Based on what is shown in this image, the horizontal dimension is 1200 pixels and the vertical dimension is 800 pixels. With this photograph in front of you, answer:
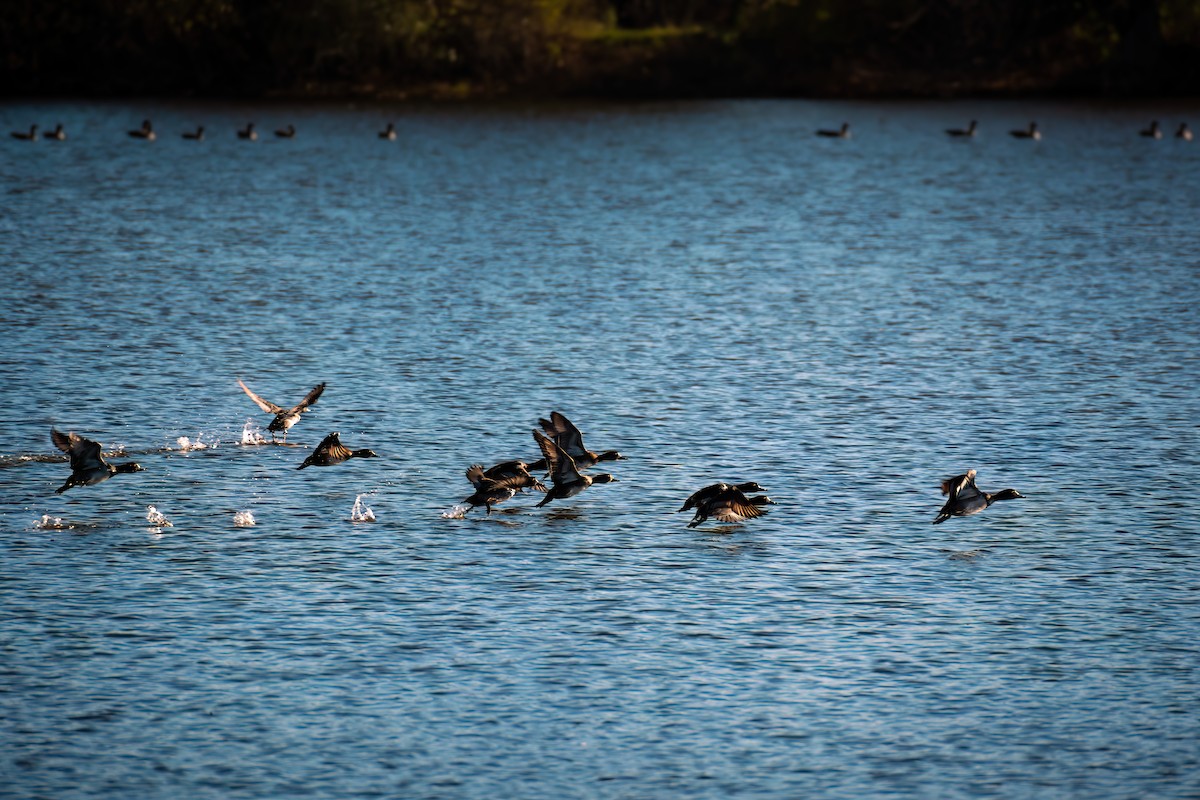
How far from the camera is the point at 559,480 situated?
19453mm

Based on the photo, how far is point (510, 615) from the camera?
53.0 feet

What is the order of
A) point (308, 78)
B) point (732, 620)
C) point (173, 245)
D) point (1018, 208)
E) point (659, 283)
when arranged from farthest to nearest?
point (308, 78) < point (1018, 208) < point (173, 245) < point (659, 283) < point (732, 620)

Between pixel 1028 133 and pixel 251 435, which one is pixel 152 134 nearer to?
pixel 1028 133

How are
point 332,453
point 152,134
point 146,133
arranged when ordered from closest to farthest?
point 332,453 < point 146,133 < point 152,134

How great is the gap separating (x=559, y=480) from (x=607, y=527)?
2.61ft

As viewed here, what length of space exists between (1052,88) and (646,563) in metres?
94.2

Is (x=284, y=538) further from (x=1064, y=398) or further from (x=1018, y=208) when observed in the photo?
(x=1018, y=208)

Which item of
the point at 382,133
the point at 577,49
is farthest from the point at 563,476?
the point at 577,49

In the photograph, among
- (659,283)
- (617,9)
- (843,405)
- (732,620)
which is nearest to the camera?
(732,620)

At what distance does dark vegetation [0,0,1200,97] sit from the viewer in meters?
98.2

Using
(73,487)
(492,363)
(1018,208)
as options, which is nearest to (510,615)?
(73,487)

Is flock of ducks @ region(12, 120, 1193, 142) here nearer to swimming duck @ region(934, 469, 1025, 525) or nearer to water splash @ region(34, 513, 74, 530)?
water splash @ region(34, 513, 74, 530)

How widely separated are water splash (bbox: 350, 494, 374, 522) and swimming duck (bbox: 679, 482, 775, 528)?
3390 mm

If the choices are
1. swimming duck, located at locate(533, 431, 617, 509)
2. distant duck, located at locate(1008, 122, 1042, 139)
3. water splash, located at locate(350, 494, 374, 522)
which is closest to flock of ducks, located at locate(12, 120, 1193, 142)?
distant duck, located at locate(1008, 122, 1042, 139)
